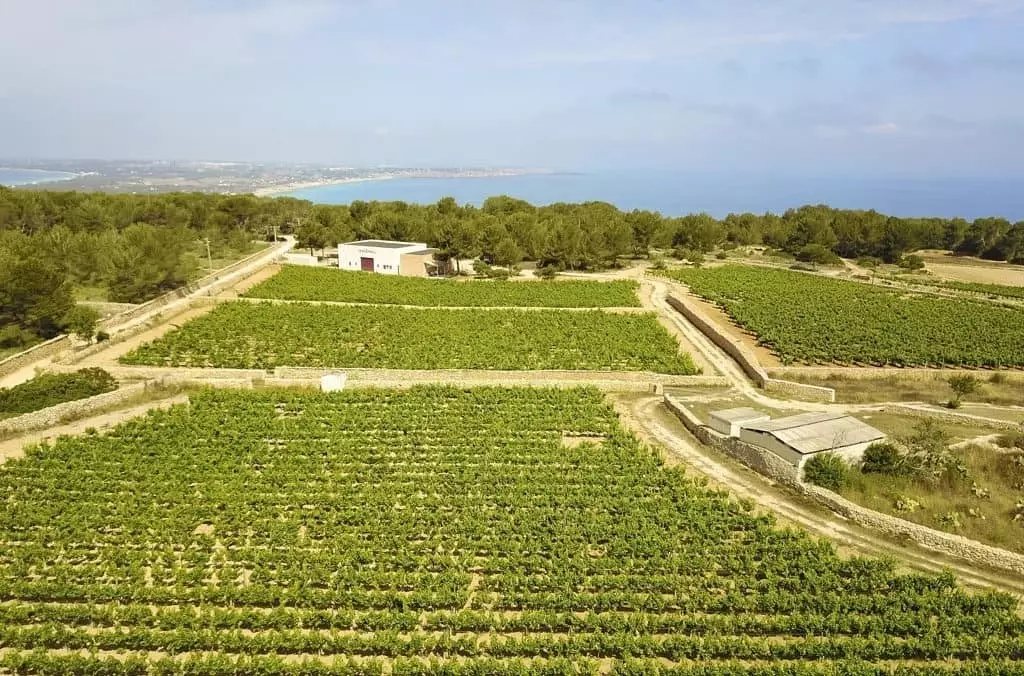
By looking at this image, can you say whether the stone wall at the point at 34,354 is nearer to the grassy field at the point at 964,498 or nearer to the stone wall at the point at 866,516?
the stone wall at the point at 866,516

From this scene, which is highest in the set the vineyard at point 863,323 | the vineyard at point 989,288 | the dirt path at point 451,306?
Result: the vineyard at point 989,288

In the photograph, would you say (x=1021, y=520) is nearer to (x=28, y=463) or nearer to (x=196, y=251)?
(x=28, y=463)

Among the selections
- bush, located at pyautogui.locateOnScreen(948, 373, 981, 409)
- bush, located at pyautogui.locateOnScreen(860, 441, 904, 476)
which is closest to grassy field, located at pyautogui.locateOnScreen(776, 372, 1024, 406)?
bush, located at pyautogui.locateOnScreen(948, 373, 981, 409)

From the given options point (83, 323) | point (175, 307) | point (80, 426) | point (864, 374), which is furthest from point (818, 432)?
point (175, 307)

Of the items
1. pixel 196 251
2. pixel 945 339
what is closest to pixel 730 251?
pixel 945 339

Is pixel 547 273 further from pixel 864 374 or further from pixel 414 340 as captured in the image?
pixel 864 374

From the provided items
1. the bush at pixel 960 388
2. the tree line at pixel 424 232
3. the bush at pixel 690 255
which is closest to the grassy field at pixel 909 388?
the bush at pixel 960 388
